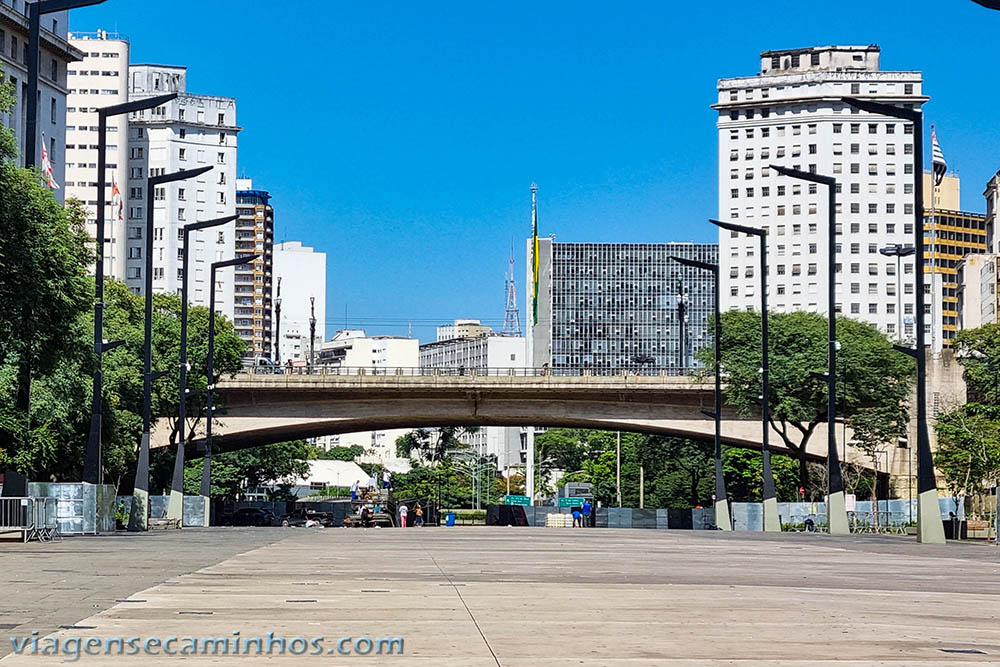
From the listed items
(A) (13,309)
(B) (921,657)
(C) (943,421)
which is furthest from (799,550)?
(C) (943,421)

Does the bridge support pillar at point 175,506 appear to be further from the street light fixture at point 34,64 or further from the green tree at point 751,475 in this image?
the green tree at point 751,475

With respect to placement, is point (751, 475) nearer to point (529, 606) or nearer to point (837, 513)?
point (837, 513)

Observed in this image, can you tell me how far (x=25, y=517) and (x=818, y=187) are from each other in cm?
14896

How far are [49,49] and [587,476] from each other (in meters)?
78.0

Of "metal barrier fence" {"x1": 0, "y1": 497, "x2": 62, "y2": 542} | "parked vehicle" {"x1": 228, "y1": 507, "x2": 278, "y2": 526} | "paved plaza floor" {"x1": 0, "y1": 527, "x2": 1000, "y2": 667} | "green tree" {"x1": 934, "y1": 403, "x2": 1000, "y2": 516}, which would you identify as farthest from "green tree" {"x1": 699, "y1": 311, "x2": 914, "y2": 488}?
"paved plaza floor" {"x1": 0, "y1": 527, "x2": 1000, "y2": 667}

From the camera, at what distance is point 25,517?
3453 cm

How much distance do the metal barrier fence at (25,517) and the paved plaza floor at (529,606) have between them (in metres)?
8.57

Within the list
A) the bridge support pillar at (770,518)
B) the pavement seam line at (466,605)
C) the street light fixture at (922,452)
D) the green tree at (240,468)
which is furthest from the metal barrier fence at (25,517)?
the green tree at (240,468)

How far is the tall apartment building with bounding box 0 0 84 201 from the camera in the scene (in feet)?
349

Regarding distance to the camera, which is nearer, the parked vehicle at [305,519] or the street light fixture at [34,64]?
the street light fixture at [34,64]

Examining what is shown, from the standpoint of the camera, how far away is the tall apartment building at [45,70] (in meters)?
106

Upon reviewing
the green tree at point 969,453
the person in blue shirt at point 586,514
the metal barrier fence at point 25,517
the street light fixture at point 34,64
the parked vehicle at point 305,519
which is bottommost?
the parked vehicle at point 305,519

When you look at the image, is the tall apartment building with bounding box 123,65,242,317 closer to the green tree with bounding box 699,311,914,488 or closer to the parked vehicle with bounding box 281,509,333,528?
the parked vehicle with bounding box 281,509,333,528

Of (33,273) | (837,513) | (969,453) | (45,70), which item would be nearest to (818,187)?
(45,70)
